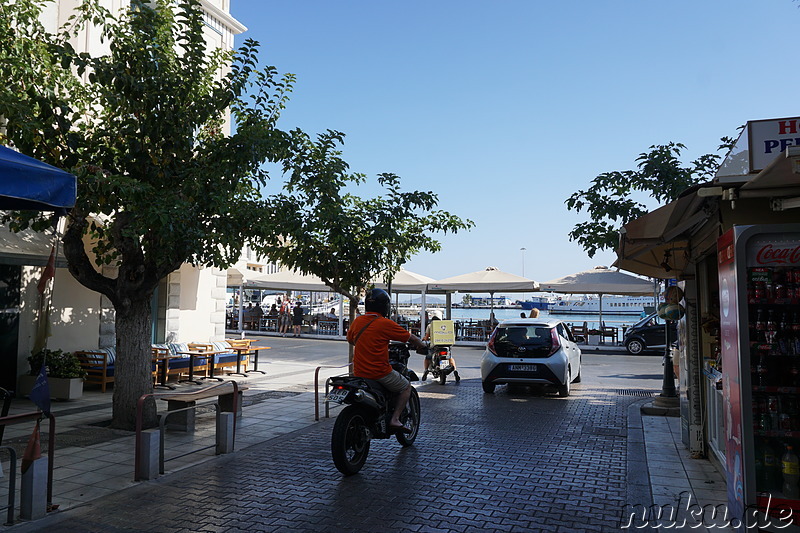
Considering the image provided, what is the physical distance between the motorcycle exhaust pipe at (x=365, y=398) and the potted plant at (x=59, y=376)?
22.6 feet

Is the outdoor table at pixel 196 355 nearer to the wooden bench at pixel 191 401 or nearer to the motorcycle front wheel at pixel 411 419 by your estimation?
the wooden bench at pixel 191 401

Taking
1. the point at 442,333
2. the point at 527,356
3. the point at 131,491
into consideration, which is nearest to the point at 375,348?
the point at 131,491

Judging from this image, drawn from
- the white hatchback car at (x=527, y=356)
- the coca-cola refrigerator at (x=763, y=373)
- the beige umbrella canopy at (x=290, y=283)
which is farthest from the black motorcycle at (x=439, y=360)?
the beige umbrella canopy at (x=290, y=283)

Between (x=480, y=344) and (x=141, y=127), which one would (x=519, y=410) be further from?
(x=480, y=344)

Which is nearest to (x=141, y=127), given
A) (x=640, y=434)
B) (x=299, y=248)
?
(x=299, y=248)

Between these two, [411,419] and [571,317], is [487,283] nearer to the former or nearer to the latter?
[411,419]

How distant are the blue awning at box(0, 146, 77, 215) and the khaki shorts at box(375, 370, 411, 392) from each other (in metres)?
3.57

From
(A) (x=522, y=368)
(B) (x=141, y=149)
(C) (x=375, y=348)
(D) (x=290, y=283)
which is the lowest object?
(A) (x=522, y=368)

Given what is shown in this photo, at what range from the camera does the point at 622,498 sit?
544 centimetres

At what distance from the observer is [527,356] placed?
460 inches

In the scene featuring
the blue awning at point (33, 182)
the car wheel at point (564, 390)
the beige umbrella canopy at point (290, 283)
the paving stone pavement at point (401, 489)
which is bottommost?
the paving stone pavement at point (401, 489)

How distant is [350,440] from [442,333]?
7.95 meters

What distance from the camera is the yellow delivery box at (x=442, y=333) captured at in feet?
45.4

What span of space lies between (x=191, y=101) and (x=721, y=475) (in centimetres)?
794
